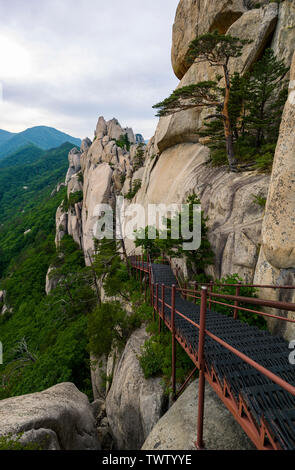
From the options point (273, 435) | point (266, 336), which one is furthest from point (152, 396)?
point (273, 435)

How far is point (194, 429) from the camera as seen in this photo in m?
3.34

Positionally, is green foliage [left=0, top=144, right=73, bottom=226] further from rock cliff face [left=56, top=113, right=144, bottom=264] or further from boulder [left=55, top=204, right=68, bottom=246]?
rock cliff face [left=56, top=113, right=144, bottom=264]

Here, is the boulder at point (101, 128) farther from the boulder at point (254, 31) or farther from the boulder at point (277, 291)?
the boulder at point (277, 291)

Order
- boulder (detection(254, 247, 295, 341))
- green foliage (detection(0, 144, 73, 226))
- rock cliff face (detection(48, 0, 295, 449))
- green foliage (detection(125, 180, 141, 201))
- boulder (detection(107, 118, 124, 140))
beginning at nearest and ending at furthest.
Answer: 1. boulder (detection(254, 247, 295, 341))
2. rock cliff face (detection(48, 0, 295, 449))
3. green foliage (detection(125, 180, 141, 201))
4. boulder (detection(107, 118, 124, 140))
5. green foliage (detection(0, 144, 73, 226))

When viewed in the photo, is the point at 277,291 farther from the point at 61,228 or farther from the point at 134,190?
the point at 61,228

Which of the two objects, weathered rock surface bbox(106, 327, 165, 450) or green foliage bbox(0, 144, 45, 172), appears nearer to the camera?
weathered rock surface bbox(106, 327, 165, 450)

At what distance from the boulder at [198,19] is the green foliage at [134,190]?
13145mm

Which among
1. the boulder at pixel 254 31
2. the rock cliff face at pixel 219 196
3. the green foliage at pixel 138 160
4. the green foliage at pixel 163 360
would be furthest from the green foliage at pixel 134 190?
the green foliage at pixel 163 360

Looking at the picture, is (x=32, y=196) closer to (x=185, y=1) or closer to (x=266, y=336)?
(x=185, y=1)

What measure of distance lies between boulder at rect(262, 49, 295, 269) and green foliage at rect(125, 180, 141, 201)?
22.0 meters

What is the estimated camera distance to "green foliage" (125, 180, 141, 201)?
27.2 meters

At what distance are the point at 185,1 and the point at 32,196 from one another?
276 feet

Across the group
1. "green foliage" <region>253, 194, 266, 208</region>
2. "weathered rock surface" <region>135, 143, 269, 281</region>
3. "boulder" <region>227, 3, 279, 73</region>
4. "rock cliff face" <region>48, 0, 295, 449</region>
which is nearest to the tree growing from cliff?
"weathered rock surface" <region>135, 143, 269, 281</region>

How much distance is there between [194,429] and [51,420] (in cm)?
395
